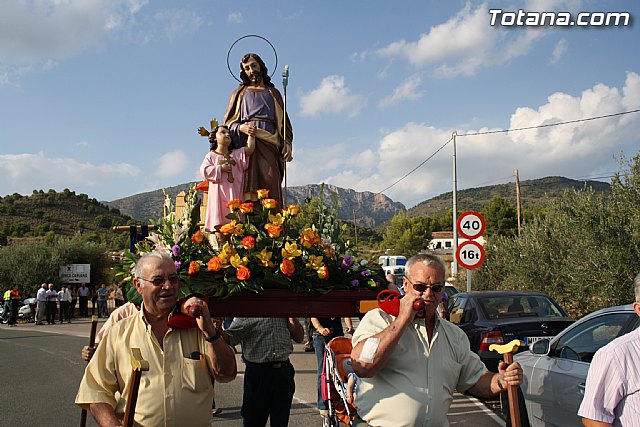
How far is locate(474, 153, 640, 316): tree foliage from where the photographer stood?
1410 cm

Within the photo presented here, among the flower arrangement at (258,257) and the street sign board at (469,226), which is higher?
the street sign board at (469,226)

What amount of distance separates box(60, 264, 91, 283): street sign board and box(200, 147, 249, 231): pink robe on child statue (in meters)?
30.0

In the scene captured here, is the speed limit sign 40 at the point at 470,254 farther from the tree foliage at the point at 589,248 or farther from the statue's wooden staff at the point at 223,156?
the statue's wooden staff at the point at 223,156

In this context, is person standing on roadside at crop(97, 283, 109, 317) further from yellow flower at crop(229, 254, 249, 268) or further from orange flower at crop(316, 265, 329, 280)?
orange flower at crop(316, 265, 329, 280)

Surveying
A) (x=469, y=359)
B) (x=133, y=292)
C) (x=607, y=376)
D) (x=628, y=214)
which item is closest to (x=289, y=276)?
(x=133, y=292)

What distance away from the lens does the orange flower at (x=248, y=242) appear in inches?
177

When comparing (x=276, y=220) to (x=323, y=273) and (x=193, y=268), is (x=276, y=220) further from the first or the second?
(x=193, y=268)

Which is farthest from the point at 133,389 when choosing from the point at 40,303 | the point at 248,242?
the point at 40,303

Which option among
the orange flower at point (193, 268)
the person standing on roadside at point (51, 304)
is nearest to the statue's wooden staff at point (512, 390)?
the orange flower at point (193, 268)

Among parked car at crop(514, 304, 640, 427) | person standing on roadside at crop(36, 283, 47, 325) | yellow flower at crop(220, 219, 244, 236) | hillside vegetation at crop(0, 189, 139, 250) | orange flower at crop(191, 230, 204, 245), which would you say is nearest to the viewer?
orange flower at crop(191, 230, 204, 245)

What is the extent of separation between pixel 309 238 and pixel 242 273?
0.65 metres

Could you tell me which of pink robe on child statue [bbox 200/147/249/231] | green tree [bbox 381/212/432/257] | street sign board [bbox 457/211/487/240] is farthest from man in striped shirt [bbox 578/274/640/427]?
green tree [bbox 381/212/432/257]

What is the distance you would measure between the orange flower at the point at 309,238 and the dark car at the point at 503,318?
5.13m

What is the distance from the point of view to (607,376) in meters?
3.22
